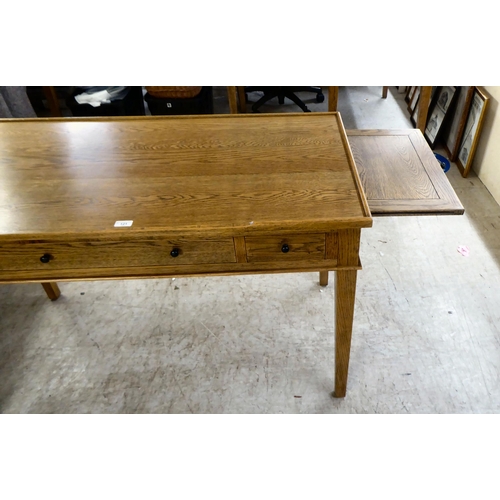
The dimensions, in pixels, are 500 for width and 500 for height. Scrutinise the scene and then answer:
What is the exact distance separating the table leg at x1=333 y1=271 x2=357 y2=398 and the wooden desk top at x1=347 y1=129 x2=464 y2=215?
24cm

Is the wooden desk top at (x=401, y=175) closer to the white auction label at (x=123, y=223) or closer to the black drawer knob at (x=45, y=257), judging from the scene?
the white auction label at (x=123, y=223)

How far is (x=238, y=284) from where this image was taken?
203 centimetres

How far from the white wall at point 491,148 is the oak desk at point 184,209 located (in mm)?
1494

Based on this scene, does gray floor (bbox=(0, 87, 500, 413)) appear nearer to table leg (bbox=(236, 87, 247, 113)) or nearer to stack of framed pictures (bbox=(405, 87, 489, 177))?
stack of framed pictures (bbox=(405, 87, 489, 177))

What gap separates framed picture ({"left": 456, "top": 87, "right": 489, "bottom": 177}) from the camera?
7.75ft

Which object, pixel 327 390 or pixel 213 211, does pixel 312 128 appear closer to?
pixel 213 211

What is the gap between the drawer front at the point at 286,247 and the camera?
1088 mm

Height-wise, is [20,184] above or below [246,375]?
above

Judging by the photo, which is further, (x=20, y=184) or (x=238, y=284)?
(x=238, y=284)

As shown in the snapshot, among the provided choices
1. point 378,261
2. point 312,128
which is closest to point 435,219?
point 378,261

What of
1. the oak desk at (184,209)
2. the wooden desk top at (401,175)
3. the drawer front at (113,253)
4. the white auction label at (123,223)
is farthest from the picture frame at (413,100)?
the white auction label at (123,223)

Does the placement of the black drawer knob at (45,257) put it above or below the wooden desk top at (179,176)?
below

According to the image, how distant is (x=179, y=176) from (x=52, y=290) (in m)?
1.12
